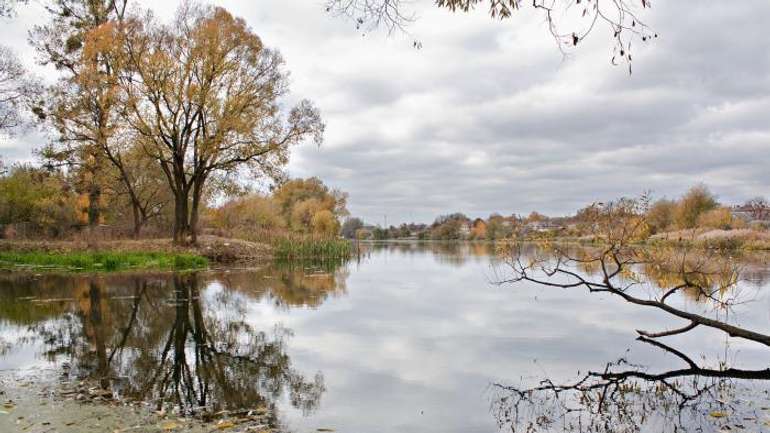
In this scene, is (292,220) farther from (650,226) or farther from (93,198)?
(650,226)

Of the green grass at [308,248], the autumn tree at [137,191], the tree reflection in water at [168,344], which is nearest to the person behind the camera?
the tree reflection in water at [168,344]

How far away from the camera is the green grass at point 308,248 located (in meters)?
31.9

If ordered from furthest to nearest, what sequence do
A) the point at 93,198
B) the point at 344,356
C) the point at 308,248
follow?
1. the point at 308,248
2. the point at 93,198
3. the point at 344,356

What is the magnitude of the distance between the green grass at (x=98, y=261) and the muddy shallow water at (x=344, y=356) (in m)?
5.01

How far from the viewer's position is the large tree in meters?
24.2

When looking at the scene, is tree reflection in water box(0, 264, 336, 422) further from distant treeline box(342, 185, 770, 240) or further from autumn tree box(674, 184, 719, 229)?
autumn tree box(674, 184, 719, 229)

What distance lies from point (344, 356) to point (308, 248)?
25.3 m

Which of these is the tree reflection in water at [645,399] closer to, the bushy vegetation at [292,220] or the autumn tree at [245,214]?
the bushy vegetation at [292,220]

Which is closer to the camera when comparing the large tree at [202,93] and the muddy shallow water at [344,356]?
the muddy shallow water at [344,356]

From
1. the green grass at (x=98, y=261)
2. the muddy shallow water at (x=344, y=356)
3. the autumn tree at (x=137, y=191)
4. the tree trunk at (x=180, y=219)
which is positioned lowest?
the muddy shallow water at (x=344, y=356)

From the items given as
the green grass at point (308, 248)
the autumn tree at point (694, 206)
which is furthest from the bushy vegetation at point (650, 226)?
the green grass at point (308, 248)

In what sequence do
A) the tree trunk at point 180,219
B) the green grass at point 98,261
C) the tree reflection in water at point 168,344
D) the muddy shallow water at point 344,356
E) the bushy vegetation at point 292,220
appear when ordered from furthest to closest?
the bushy vegetation at point 292,220 → the tree trunk at point 180,219 → the green grass at point 98,261 → the tree reflection in water at point 168,344 → the muddy shallow water at point 344,356

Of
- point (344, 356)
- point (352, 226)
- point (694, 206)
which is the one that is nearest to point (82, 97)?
point (344, 356)

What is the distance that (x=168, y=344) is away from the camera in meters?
8.48
